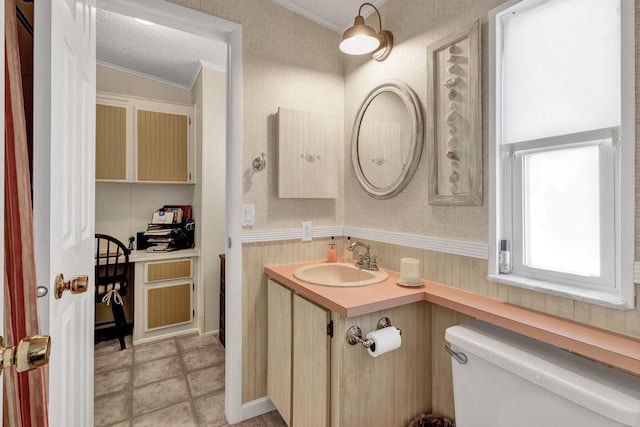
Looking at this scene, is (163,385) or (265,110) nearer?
(265,110)

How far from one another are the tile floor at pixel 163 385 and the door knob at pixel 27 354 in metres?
1.59

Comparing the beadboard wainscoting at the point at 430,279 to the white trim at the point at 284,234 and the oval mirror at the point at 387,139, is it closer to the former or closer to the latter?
the white trim at the point at 284,234

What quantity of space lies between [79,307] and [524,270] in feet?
5.62

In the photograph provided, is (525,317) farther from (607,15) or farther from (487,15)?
(487,15)

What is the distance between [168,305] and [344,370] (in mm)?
2217

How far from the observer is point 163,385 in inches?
83.6

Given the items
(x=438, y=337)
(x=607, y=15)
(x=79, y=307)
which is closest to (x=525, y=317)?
(x=438, y=337)

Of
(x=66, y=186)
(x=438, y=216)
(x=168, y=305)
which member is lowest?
(x=168, y=305)

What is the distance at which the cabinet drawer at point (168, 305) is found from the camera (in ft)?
9.14

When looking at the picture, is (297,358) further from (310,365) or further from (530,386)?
(530,386)

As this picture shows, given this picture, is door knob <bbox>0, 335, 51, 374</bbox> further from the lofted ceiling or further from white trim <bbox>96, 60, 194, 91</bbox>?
white trim <bbox>96, 60, 194, 91</bbox>

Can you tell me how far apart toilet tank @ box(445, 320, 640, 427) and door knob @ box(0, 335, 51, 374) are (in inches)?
46.7

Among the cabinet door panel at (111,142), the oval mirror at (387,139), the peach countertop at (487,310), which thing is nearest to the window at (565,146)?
the peach countertop at (487,310)

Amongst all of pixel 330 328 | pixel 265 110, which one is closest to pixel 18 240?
pixel 330 328
